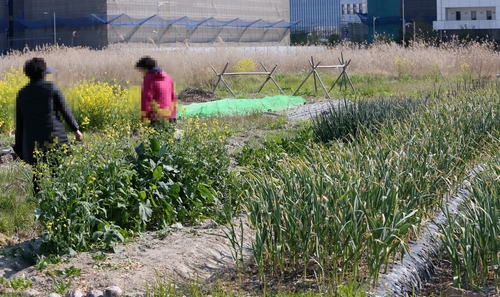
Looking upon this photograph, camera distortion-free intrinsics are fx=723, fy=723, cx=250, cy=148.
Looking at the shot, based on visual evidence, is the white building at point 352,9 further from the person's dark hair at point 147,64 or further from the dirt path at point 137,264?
the dirt path at point 137,264

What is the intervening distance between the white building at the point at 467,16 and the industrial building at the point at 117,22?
17909mm

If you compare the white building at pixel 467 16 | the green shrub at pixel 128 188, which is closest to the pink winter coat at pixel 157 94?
the green shrub at pixel 128 188

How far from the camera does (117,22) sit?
170ft

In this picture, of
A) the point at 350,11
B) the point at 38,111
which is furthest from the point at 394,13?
the point at 38,111

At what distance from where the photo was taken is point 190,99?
1903cm

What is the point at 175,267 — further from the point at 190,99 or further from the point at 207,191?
the point at 190,99

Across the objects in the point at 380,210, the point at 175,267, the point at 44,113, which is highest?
the point at 44,113

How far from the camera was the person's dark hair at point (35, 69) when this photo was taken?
730 centimetres

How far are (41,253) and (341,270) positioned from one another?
2443 millimetres

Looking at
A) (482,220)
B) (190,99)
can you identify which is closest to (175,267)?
Answer: (482,220)

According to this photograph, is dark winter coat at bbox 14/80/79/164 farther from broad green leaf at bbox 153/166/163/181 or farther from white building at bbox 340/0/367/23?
white building at bbox 340/0/367/23

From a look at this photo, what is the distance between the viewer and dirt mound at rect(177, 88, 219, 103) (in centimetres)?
1903

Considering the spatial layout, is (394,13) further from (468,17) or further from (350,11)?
(350,11)

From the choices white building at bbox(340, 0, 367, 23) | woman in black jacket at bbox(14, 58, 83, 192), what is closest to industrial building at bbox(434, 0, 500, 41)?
white building at bbox(340, 0, 367, 23)
